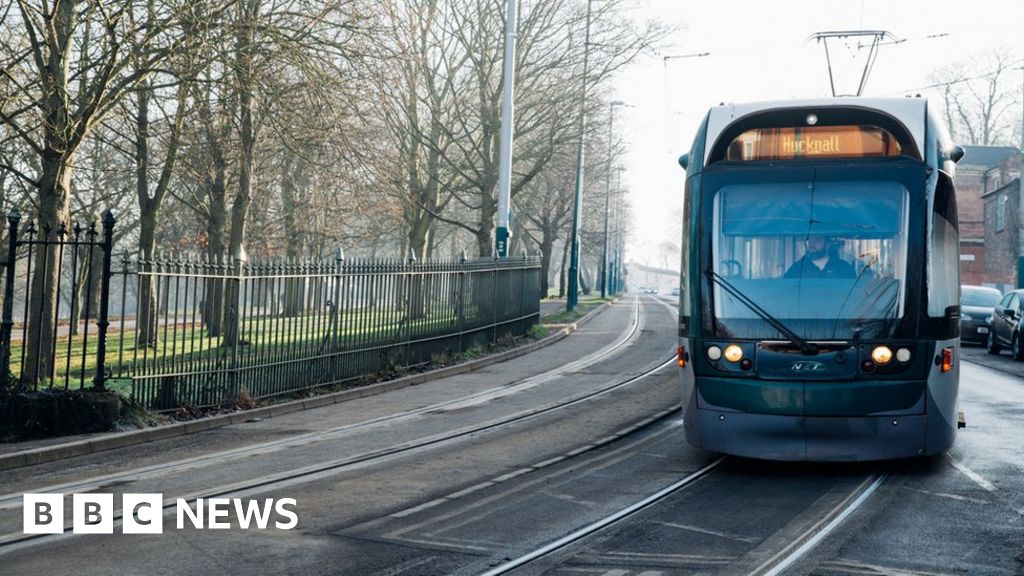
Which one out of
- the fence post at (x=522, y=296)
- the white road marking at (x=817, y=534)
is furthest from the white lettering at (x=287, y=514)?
the fence post at (x=522, y=296)

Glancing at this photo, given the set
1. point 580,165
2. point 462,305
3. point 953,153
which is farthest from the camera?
point 580,165

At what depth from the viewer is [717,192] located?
31.8 ft

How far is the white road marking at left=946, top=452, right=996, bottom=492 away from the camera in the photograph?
29.2 ft

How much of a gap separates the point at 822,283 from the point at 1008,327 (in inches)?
690

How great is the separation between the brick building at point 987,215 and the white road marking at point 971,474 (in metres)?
40.7

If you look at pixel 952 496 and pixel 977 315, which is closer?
pixel 952 496

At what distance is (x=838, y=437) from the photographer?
8.95 meters

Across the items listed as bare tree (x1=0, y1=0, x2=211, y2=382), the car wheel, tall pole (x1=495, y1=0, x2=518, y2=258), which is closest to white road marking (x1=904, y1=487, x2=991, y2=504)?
bare tree (x1=0, y1=0, x2=211, y2=382)

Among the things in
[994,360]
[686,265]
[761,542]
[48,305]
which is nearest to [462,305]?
[48,305]

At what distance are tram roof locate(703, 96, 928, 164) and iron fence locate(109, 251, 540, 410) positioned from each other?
570 centimetres

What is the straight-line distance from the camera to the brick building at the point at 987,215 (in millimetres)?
55594

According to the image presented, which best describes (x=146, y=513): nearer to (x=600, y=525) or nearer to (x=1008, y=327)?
(x=600, y=525)

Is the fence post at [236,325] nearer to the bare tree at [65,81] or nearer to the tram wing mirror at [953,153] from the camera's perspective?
the bare tree at [65,81]

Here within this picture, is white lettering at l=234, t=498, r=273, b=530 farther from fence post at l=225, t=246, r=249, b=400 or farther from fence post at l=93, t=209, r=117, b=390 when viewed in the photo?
fence post at l=225, t=246, r=249, b=400
